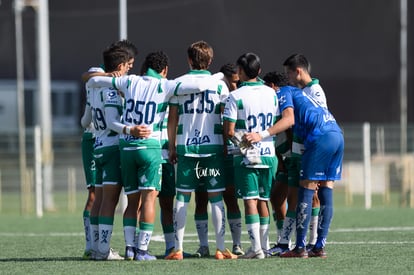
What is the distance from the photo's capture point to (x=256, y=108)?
10.6 metres

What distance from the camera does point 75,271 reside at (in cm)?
979

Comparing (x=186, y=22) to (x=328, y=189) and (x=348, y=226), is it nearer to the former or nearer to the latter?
(x=348, y=226)

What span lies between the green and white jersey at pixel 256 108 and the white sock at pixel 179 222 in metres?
0.97

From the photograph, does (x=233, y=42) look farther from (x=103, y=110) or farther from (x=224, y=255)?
(x=224, y=255)

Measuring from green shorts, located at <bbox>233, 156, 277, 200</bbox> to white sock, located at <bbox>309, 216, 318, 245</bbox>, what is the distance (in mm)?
682

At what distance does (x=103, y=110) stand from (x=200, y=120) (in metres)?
1.00

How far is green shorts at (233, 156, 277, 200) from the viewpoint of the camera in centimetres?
1066

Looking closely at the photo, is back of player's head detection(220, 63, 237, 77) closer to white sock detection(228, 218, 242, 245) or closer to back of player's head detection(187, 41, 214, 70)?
back of player's head detection(187, 41, 214, 70)

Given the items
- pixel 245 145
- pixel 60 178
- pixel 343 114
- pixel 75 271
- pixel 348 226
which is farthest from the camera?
pixel 343 114

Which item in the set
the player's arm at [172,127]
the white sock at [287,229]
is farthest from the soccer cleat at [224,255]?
the player's arm at [172,127]

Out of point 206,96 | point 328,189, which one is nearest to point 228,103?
point 206,96

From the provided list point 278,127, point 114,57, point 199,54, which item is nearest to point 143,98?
point 114,57

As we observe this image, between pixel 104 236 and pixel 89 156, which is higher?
pixel 89 156

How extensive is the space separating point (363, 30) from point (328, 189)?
1051 inches
